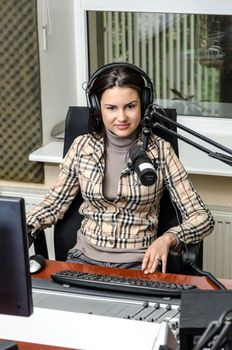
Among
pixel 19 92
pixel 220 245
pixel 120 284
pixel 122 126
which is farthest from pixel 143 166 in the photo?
pixel 19 92

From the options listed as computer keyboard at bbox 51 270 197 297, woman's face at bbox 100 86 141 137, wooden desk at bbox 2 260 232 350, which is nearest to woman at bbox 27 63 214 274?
woman's face at bbox 100 86 141 137

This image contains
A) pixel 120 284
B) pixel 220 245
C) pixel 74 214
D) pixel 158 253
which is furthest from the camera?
pixel 220 245

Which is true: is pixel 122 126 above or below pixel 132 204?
above

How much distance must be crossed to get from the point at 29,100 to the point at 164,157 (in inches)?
35.9

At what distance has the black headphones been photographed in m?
2.13

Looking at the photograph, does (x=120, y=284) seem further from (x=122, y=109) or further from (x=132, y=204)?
(x=122, y=109)

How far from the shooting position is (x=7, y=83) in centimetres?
292

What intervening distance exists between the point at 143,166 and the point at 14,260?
12.2 inches

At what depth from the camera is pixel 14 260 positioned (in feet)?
4.32

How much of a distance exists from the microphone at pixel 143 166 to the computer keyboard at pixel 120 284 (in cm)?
40

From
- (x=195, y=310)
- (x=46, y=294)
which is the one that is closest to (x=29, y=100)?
(x=46, y=294)

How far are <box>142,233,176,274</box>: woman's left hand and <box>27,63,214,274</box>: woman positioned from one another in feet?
0.09

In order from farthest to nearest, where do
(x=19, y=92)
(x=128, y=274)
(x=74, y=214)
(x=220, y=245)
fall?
(x=19, y=92) < (x=220, y=245) < (x=74, y=214) < (x=128, y=274)

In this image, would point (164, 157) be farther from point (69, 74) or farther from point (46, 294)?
point (69, 74)
